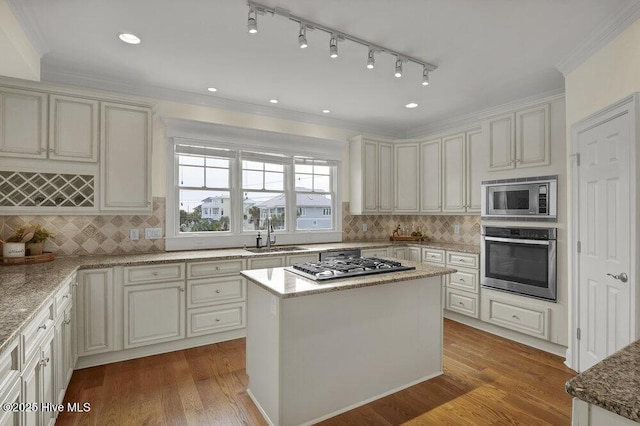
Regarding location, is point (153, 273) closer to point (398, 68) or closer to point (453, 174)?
point (398, 68)

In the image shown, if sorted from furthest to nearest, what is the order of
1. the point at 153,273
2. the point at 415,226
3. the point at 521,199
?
the point at 415,226 < the point at 521,199 < the point at 153,273

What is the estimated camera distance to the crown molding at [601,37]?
6.89ft

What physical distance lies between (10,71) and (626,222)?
4741 mm

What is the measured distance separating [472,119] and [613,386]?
4.18 meters

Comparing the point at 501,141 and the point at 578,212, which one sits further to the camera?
the point at 501,141

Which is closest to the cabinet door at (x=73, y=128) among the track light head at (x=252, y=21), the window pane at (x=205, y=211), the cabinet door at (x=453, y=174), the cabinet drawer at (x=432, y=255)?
the window pane at (x=205, y=211)

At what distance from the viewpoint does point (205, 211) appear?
3.94 metres

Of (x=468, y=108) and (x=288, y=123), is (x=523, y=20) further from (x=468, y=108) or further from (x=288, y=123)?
(x=288, y=123)

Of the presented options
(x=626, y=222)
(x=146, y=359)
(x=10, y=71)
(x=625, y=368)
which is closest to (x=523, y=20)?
(x=626, y=222)

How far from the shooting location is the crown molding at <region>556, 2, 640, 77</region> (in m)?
2.10

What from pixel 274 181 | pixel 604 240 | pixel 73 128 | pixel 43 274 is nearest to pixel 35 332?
pixel 43 274

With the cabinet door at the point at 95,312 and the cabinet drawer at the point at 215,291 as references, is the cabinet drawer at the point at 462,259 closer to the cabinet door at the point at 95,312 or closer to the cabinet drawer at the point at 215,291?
the cabinet drawer at the point at 215,291

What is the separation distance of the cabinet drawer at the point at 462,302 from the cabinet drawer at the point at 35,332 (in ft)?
13.2

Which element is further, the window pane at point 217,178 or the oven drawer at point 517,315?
the window pane at point 217,178
